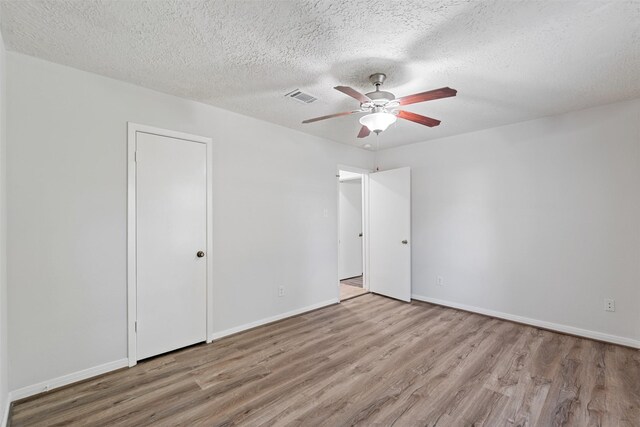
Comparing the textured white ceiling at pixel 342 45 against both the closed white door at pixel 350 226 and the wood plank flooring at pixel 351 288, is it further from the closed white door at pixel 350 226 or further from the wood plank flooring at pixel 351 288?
the closed white door at pixel 350 226

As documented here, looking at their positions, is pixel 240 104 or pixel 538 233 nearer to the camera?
pixel 240 104

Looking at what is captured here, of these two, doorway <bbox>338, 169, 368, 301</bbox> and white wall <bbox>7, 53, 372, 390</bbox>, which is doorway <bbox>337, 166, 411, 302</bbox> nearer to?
doorway <bbox>338, 169, 368, 301</bbox>

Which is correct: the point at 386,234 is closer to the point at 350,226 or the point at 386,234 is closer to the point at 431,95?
the point at 350,226

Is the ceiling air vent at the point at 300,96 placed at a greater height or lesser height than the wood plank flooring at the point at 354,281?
greater

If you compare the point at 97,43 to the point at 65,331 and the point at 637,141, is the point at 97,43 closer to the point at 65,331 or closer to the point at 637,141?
the point at 65,331

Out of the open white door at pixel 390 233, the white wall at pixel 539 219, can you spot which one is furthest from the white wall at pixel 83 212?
the white wall at pixel 539 219

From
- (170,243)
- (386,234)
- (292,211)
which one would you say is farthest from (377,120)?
(386,234)

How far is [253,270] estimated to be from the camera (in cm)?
346

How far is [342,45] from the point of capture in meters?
2.01

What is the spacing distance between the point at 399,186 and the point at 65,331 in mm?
4202

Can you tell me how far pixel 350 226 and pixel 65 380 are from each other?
4.84 m

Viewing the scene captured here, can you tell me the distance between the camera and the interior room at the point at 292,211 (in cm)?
190

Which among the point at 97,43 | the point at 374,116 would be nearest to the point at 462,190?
the point at 374,116

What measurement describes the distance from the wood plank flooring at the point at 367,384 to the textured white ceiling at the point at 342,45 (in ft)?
8.24
